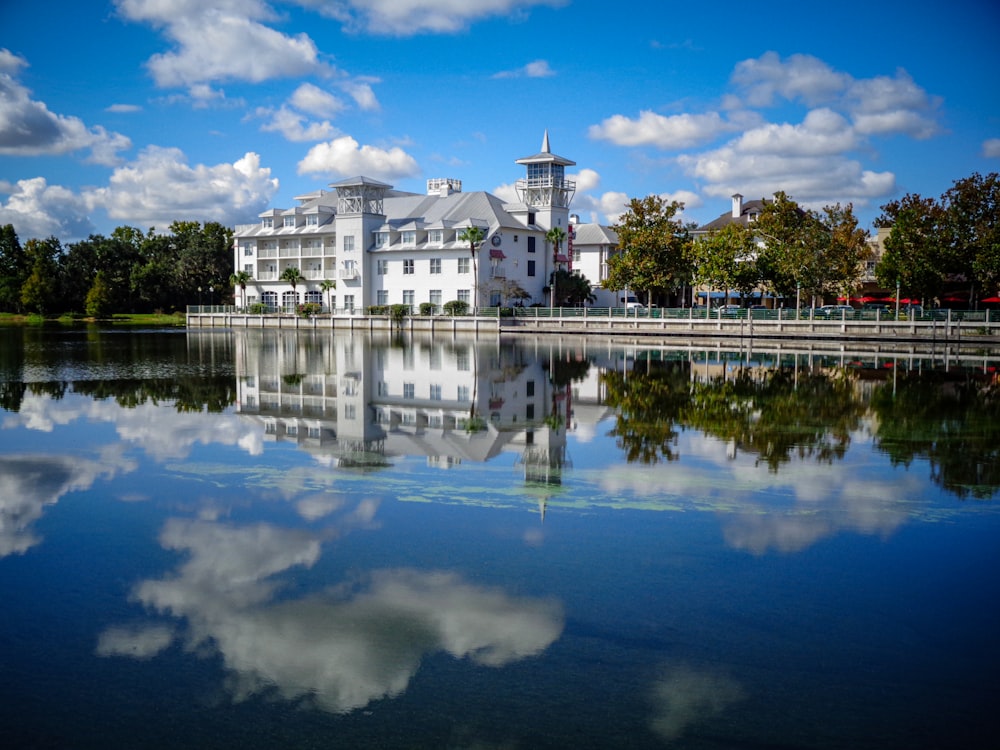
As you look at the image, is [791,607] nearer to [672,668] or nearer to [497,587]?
[672,668]

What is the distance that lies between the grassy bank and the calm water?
3183 inches

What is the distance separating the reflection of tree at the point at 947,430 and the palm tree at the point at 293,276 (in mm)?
64974

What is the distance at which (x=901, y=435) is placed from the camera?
54.4 feet

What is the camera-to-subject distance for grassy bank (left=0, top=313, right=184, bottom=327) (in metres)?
92.2

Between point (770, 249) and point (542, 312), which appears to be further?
point (542, 312)

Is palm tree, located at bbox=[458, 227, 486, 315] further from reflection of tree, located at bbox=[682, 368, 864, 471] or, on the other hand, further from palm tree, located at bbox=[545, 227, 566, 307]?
reflection of tree, located at bbox=[682, 368, 864, 471]

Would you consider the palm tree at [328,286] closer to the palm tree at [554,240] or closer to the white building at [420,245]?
the white building at [420,245]

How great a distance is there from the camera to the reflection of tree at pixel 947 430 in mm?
12922

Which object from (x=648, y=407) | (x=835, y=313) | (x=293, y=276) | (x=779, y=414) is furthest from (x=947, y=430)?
(x=293, y=276)

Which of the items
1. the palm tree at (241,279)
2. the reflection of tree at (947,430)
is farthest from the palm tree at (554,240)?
the reflection of tree at (947,430)

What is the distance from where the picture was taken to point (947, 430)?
1727cm

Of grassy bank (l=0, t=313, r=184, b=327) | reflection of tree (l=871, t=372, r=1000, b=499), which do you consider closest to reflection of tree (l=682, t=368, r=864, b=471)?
reflection of tree (l=871, t=372, r=1000, b=499)

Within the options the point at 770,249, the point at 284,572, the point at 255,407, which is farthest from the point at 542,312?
the point at 284,572

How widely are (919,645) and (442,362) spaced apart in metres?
29.7
